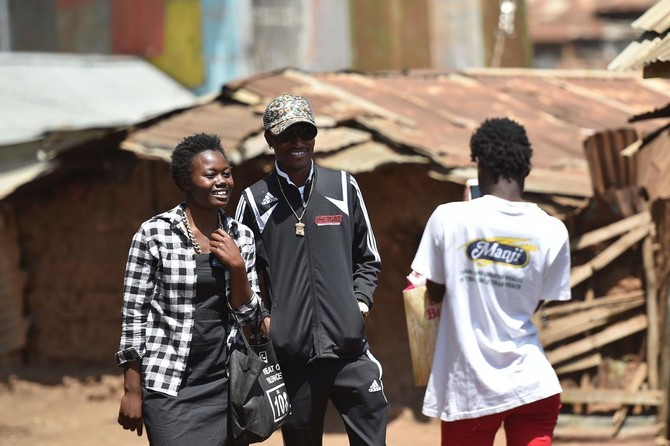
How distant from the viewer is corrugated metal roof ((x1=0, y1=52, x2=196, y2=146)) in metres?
10.8

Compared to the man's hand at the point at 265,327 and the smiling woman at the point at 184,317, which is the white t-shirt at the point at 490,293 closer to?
the man's hand at the point at 265,327

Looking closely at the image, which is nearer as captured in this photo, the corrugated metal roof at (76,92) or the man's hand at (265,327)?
the man's hand at (265,327)

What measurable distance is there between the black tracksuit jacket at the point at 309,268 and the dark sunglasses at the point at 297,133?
0.58 ft

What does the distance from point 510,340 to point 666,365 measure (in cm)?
408

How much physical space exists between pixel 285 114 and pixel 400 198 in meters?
4.56

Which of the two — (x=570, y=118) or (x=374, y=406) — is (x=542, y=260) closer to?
(x=374, y=406)

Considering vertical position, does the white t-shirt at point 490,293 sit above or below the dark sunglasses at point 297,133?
below

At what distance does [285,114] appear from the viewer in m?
4.31

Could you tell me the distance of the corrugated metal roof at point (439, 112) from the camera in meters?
8.46

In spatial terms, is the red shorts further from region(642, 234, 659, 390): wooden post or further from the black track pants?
region(642, 234, 659, 390): wooden post

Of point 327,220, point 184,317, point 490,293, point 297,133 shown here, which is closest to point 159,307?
point 184,317

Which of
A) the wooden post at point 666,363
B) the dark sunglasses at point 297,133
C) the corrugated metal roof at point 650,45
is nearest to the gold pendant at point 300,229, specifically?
the dark sunglasses at point 297,133

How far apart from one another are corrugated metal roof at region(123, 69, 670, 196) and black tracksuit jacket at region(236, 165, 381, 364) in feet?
12.1

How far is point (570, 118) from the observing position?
34.9ft
